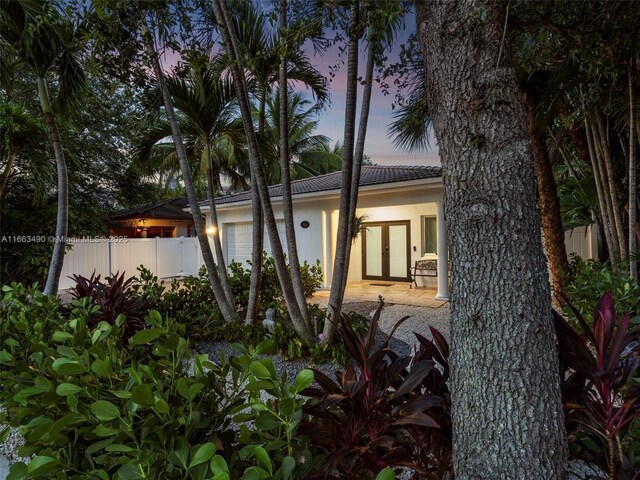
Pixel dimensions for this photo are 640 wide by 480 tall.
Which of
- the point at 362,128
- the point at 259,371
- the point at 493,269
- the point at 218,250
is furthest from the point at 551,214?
the point at 259,371

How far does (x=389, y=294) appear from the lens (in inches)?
402

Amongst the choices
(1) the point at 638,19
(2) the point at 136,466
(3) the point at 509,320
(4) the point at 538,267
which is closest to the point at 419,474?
(3) the point at 509,320

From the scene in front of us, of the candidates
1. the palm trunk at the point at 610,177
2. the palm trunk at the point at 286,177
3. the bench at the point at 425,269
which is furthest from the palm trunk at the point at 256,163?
the bench at the point at 425,269

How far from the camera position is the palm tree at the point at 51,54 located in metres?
4.46

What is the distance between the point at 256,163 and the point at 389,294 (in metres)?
6.88

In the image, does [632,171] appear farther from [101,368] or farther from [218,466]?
[101,368]

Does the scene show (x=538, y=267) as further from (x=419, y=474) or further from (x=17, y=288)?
(x=17, y=288)

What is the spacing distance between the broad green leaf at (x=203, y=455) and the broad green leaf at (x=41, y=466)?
49 centimetres

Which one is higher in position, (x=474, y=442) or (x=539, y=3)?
(x=539, y=3)

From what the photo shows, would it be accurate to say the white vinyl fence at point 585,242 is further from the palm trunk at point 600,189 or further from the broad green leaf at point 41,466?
the broad green leaf at point 41,466

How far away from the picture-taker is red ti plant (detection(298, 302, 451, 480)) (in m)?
1.43

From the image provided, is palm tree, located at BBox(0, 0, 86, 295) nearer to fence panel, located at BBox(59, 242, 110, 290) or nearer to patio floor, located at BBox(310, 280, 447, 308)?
patio floor, located at BBox(310, 280, 447, 308)

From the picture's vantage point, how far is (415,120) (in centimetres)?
588

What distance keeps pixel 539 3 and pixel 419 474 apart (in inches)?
145
